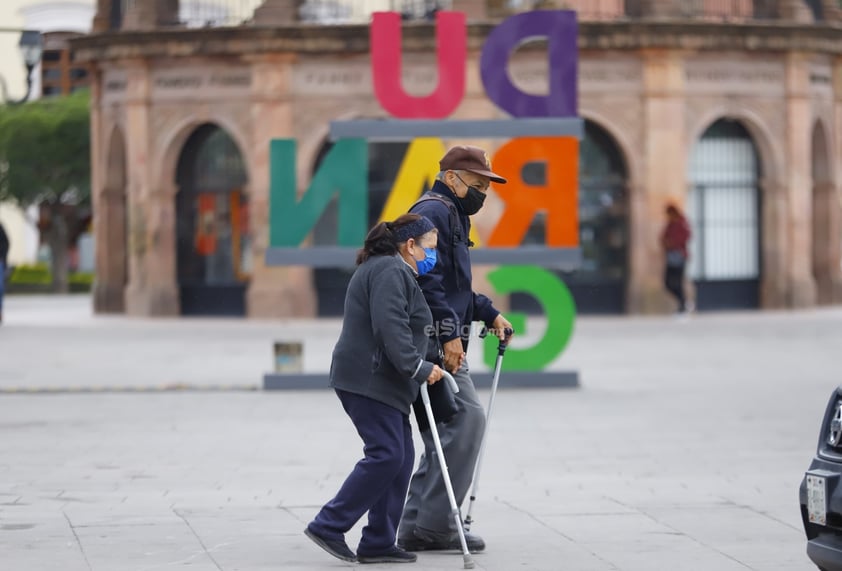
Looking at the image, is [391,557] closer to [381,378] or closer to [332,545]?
[332,545]

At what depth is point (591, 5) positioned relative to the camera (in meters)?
32.6

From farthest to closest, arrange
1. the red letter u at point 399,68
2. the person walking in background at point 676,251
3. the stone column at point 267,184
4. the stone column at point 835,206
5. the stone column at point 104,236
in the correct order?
the stone column at point 104,236
the stone column at point 835,206
the stone column at point 267,184
the person walking in background at point 676,251
the red letter u at point 399,68

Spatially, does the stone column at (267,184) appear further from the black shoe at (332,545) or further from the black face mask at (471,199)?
the black shoe at (332,545)

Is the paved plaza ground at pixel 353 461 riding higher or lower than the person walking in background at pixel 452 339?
lower

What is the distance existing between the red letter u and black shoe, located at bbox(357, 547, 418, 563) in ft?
32.7

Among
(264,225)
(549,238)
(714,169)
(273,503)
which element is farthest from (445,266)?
(714,169)

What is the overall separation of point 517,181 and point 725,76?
13.5 metres

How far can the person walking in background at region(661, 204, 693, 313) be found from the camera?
29578mm

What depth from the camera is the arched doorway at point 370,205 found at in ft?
102

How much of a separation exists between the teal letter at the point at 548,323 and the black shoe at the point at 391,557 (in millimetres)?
9410

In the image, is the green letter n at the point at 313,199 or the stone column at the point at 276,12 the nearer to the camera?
the green letter n at the point at 313,199

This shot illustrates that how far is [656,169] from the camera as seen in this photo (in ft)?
100

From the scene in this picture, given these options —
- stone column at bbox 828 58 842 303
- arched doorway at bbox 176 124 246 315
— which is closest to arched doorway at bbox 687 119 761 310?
stone column at bbox 828 58 842 303

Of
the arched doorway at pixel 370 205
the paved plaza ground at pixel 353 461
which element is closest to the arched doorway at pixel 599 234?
the arched doorway at pixel 370 205
